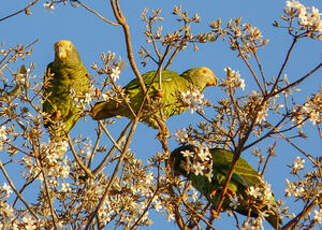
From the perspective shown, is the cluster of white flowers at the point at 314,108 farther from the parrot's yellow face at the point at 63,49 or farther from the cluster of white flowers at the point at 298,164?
the parrot's yellow face at the point at 63,49

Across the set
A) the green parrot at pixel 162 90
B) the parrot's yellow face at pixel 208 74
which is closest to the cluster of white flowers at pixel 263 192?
the green parrot at pixel 162 90

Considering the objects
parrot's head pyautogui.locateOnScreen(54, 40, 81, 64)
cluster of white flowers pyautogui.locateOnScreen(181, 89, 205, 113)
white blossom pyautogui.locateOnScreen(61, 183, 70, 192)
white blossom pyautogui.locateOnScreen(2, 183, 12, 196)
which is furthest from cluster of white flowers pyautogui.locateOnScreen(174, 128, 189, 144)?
parrot's head pyautogui.locateOnScreen(54, 40, 81, 64)

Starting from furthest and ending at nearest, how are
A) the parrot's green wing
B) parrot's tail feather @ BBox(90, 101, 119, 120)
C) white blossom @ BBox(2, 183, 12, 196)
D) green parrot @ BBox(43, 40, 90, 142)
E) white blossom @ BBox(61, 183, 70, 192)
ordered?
green parrot @ BBox(43, 40, 90, 142) < the parrot's green wing < parrot's tail feather @ BBox(90, 101, 119, 120) < white blossom @ BBox(61, 183, 70, 192) < white blossom @ BBox(2, 183, 12, 196)

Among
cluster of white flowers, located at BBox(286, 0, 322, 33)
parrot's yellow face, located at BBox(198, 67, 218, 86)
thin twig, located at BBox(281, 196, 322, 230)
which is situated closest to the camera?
cluster of white flowers, located at BBox(286, 0, 322, 33)

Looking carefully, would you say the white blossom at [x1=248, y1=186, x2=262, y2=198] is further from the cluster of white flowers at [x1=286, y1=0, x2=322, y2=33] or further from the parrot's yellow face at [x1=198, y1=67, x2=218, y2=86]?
the parrot's yellow face at [x1=198, y1=67, x2=218, y2=86]

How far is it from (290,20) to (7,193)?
2.76 m

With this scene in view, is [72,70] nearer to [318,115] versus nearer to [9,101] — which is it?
[9,101]

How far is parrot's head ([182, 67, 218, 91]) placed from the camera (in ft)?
19.4

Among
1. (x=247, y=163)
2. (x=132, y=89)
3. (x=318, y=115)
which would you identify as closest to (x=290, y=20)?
(x=318, y=115)

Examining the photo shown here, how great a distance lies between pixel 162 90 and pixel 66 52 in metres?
1.92

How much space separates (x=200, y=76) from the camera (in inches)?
234

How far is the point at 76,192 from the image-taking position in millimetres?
3809

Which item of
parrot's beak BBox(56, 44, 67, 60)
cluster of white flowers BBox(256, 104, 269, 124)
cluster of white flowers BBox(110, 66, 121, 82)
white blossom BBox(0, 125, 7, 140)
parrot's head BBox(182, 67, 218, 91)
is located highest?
parrot's beak BBox(56, 44, 67, 60)

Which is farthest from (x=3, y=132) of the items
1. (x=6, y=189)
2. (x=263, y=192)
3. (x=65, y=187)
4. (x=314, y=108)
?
(x=314, y=108)
